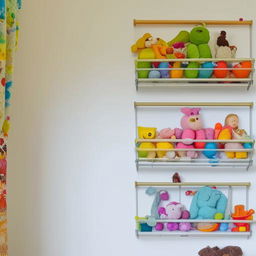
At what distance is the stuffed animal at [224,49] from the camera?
71.9 inches

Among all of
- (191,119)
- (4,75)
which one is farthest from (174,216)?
(4,75)

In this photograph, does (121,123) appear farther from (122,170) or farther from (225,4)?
(225,4)

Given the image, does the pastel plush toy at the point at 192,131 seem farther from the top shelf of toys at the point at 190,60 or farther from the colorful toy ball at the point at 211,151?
the top shelf of toys at the point at 190,60

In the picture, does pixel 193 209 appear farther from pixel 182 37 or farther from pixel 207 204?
pixel 182 37

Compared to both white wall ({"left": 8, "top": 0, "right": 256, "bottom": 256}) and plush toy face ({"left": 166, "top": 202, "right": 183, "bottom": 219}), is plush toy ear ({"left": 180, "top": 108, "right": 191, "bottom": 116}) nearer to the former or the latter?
white wall ({"left": 8, "top": 0, "right": 256, "bottom": 256})

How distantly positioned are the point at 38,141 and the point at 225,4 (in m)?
1.01

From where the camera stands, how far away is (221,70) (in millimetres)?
1800

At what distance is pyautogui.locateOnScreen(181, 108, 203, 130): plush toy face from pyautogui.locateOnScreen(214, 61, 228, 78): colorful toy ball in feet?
0.54

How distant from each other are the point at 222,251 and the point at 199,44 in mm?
861

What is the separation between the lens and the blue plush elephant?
1.79 meters

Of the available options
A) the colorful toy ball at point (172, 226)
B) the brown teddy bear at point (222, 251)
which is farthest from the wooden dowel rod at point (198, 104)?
the brown teddy bear at point (222, 251)

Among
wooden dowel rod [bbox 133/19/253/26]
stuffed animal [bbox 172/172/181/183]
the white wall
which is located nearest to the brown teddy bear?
the white wall

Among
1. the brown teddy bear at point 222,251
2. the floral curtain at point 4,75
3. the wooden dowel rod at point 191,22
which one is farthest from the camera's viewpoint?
the wooden dowel rod at point 191,22

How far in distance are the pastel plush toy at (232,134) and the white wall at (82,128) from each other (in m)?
0.11
